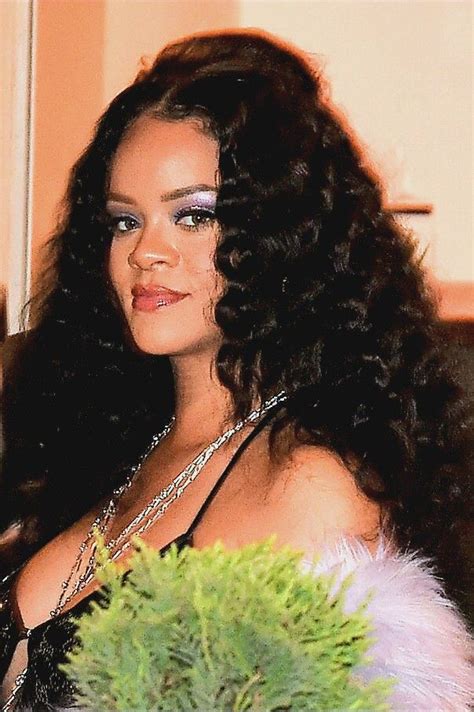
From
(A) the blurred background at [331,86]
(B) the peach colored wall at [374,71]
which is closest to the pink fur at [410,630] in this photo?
(A) the blurred background at [331,86]

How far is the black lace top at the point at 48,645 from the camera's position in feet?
3.44

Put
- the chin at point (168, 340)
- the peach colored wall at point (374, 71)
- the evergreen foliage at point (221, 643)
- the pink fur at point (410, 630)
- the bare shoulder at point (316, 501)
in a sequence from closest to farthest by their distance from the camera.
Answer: the evergreen foliage at point (221, 643) < the pink fur at point (410, 630) < the bare shoulder at point (316, 501) < the chin at point (168, 340) < the peach colored wall at point (374, 71)

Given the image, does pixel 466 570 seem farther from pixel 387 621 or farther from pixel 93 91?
pixel 93 91

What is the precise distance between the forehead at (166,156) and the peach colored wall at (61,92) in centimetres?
62

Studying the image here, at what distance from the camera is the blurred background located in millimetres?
1760

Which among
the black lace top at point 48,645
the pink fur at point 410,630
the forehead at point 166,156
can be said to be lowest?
the black lace top at point 48,645

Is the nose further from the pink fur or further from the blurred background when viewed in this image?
the blurred background

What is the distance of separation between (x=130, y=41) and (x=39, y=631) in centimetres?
110

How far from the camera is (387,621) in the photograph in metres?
0.67

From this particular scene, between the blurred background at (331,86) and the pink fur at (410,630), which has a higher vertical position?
the blurred background at (331,86)

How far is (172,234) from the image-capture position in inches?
43.2

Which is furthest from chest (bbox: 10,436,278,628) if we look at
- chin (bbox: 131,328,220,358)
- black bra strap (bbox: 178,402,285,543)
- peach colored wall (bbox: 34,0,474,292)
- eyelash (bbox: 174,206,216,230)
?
peach colored wall (bbox: 34,0,474,292)

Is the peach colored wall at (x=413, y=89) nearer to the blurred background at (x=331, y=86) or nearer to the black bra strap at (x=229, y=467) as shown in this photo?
the blurred background at (x=331, y=86)

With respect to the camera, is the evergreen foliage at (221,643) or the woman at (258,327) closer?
the evergreen foliage at (221,643)
